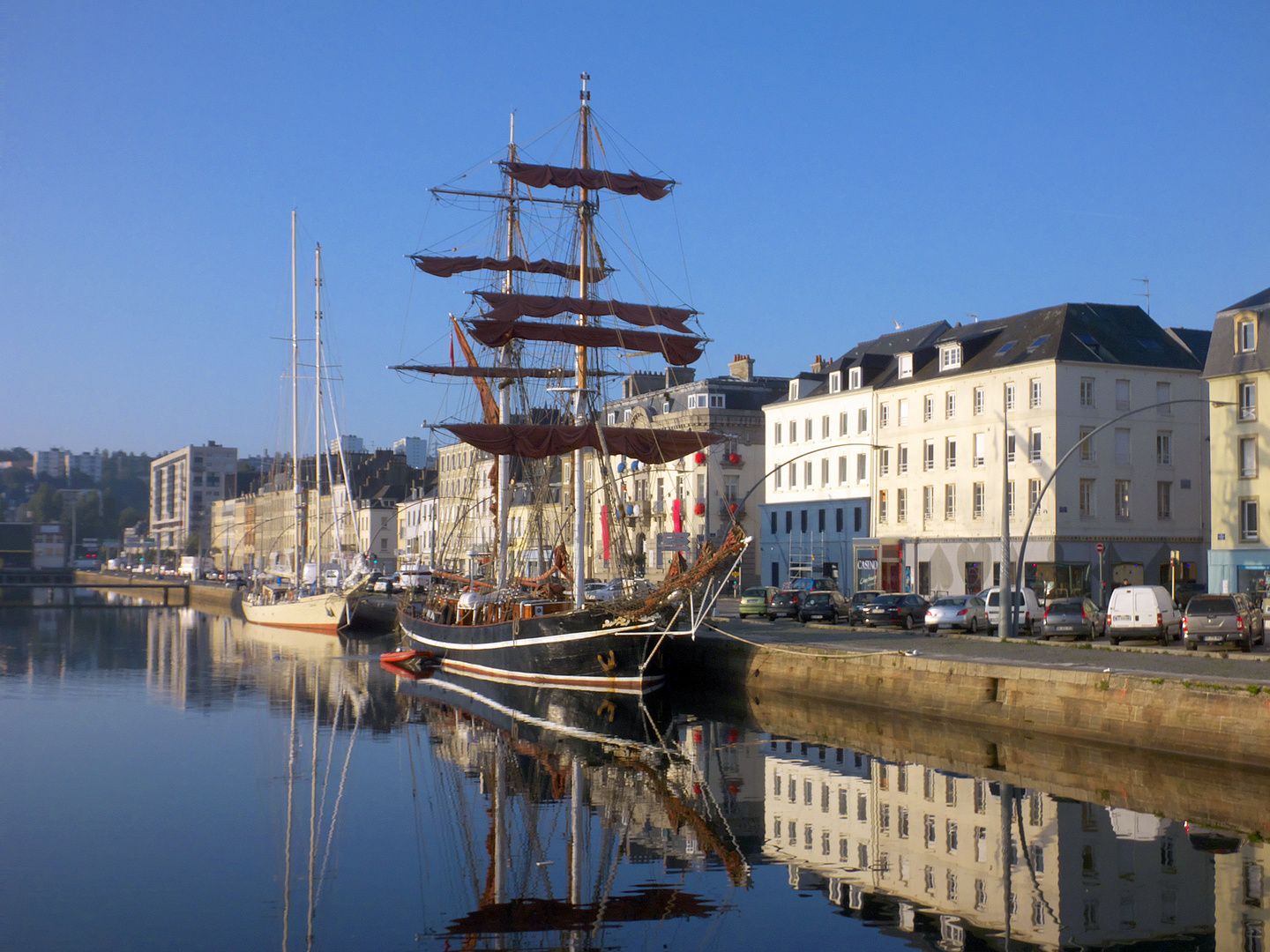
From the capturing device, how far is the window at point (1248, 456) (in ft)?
167

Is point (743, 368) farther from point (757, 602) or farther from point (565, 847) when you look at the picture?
point (565, 847)

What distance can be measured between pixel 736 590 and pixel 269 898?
6708cm

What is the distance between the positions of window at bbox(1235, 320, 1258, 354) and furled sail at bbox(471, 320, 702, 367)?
75.2 ft

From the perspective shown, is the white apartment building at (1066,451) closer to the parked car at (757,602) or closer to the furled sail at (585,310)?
the parked car at (757,602)

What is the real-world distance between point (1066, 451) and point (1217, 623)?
23192mm

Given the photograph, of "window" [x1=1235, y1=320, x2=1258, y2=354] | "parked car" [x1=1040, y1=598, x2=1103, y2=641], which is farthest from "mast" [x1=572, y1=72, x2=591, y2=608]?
"window" [x1=1235, y1=320, x2=1258, y2=354]

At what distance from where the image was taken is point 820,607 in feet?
175

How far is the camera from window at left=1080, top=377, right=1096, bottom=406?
61094 millimetres

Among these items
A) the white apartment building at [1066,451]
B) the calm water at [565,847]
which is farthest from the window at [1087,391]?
the calm water at [565,847]

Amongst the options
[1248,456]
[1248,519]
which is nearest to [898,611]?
[1248,519]

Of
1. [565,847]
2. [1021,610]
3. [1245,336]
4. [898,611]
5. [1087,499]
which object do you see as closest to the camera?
[565,847]

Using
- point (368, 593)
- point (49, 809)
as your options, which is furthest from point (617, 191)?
point (368, 593)

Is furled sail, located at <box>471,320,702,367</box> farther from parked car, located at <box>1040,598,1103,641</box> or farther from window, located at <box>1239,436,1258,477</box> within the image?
window, located at <box>1239,436,1258,477</box>

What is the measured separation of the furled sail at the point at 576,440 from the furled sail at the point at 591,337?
325cm
